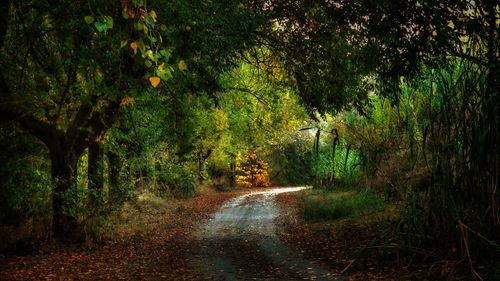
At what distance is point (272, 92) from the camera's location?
63.0ft

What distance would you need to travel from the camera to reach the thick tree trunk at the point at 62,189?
45.5 feet

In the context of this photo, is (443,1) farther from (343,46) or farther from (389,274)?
(389,274)

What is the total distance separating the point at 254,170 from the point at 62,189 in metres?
35.0

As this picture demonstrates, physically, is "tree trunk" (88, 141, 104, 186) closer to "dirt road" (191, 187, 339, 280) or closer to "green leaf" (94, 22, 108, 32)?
"dirt road" (191, 187, 339, 280)

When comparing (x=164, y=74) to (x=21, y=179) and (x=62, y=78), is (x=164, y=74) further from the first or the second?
(x=21, y=179)

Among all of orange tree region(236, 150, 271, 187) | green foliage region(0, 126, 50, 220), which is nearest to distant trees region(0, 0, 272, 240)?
green foliage region(0, 126, 50, 220)

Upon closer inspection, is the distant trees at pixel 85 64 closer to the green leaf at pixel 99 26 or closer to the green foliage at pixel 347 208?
the green leaf at pixel 99 26

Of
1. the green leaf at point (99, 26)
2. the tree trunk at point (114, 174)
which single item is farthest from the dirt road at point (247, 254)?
the green leaf at point (99, 26)

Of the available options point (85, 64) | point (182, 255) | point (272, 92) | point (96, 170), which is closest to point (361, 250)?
point (182, 255)

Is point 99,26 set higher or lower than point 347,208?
higher

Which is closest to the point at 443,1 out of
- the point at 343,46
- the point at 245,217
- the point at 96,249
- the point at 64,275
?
the point at 343,46

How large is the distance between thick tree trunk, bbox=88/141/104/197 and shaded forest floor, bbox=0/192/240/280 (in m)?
1.64

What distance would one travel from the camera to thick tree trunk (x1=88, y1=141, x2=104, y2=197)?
1413 centimetres

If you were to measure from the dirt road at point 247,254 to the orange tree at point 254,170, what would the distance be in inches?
1085
